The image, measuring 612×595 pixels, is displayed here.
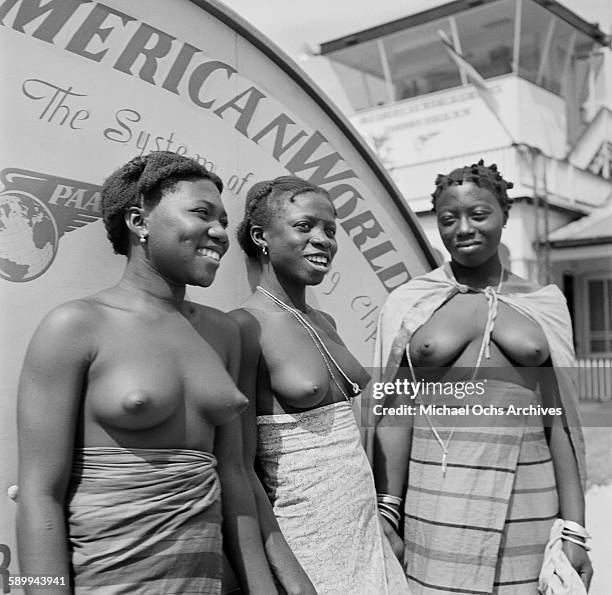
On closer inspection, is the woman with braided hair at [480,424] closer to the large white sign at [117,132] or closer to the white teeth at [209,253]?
the large white sign at [117,132]

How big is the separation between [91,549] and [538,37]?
37.8ft

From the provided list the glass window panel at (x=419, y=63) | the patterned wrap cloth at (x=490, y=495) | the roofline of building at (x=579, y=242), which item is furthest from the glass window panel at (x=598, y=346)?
the patterned wrap cloth at (x=490, y=495)

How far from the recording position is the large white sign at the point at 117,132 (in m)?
1.67

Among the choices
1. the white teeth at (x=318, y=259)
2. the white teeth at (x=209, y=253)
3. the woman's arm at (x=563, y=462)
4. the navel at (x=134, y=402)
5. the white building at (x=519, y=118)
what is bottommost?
the woman's arm at (x=563, y=462)

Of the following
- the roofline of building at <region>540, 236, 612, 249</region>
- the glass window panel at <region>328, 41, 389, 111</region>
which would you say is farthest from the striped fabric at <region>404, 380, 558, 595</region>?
the glass window panel at <region>328, 41, 389, 111</region>

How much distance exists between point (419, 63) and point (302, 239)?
11.2 m

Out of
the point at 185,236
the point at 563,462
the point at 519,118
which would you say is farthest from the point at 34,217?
the point at 519,118

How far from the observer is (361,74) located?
12961 mm

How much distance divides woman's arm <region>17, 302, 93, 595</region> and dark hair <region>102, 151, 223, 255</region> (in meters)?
0.32

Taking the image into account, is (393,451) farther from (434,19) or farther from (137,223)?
(434,19)

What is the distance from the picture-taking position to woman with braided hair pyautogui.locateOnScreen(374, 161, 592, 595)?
6.93ft

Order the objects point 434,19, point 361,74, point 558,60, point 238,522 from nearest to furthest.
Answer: point 238,522 → point 434,19 → point 558,60 → point 361,74

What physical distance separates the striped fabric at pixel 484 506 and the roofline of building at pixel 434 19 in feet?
30.2

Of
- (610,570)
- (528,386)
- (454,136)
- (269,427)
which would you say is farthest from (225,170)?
(454,136)
